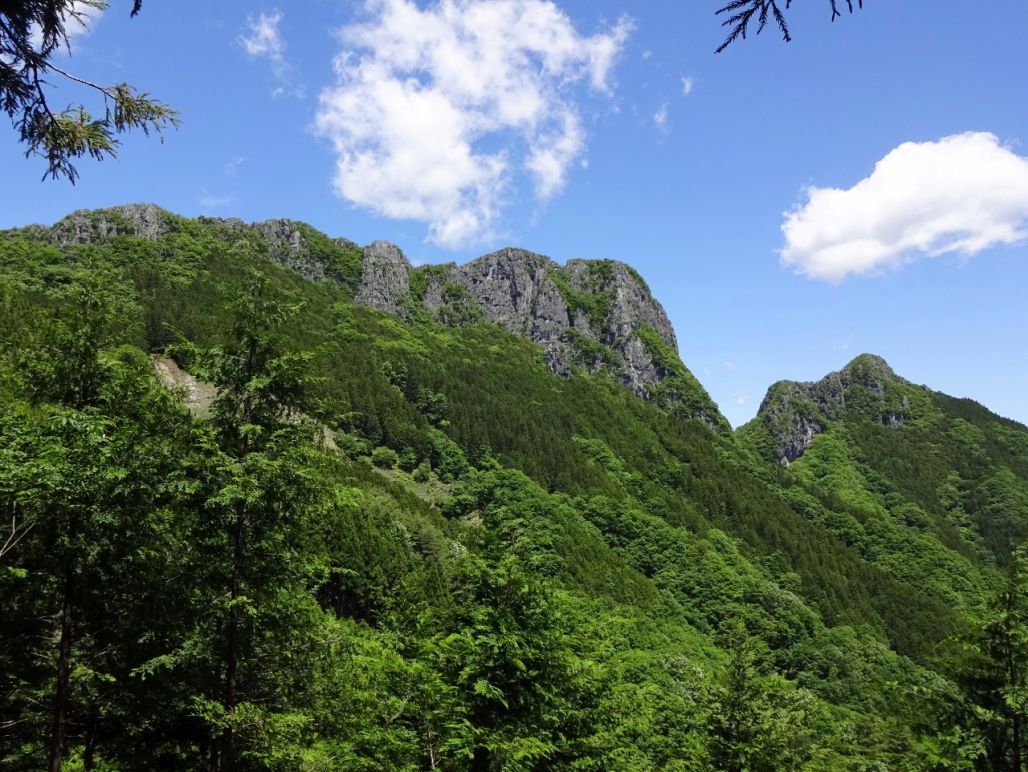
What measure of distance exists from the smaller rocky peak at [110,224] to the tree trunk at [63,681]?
181m

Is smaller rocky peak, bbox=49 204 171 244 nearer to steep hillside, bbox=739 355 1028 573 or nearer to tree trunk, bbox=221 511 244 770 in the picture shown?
tree trunk, bbox=221 511 244 770

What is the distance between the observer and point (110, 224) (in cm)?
16600

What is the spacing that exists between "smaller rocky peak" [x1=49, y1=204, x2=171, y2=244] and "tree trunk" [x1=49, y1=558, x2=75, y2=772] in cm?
18136

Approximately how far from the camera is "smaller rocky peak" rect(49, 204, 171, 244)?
159125 mm

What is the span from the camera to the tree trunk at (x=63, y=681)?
852 cm

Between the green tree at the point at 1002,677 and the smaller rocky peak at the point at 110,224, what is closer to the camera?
the green tree at the point at 1002,677

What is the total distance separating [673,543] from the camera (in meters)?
107

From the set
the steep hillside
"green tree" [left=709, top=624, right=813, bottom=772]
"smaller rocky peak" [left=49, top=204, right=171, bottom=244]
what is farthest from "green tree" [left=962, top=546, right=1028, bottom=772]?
"smaller rocky peak" [left=49, top=204, right=171, bottom=244]

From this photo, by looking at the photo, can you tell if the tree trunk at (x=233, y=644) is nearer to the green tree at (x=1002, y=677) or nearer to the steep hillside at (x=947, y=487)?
the green tree at (x=1002, y=677)

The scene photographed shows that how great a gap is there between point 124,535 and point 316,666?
12.1ft

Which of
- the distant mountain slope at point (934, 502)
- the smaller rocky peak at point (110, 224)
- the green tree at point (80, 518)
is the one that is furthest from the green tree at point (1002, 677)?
the smaller rocky peak at point (110, 224)

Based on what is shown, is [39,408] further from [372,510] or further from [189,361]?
[372,510]

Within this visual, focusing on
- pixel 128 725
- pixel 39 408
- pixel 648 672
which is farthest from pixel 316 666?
pixel 648 672

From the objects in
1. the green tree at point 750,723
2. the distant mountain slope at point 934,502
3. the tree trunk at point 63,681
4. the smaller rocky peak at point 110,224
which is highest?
the smaller rocky peak at point 110,224
